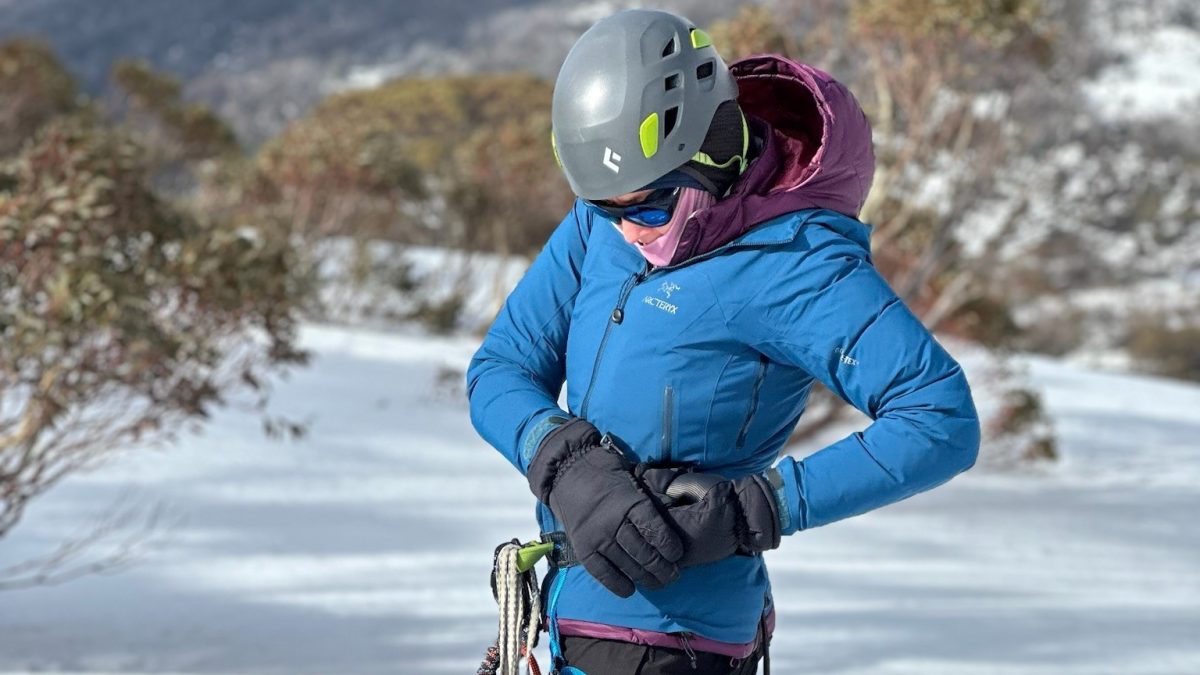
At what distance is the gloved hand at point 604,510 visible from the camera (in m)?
1.68

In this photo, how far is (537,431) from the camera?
6.00 feet

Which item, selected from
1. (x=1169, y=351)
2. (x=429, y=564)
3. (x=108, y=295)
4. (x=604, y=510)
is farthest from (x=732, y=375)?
(x=1169, y=351)

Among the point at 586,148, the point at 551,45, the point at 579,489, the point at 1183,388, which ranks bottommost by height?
the point at 579,489

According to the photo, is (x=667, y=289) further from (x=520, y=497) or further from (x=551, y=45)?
(x=551, y=45)

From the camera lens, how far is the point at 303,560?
26.2 ft

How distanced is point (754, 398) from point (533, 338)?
38cm

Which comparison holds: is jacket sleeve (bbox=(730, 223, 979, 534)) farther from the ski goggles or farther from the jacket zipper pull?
the jacket zipper pull

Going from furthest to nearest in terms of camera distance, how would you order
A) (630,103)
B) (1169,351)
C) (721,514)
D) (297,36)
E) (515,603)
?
(297,36) < (1169,351) < (515,603) < (630,103) < (721,514)

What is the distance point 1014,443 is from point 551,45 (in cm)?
7454

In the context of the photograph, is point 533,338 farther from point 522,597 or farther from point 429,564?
point 429,564

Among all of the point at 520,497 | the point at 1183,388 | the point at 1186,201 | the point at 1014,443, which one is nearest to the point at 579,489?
the point at 520,497

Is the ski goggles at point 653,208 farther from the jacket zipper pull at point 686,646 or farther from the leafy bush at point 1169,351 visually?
the leafy bush at point 1169,351

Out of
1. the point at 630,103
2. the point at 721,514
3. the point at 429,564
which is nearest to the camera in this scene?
the point at 721,514

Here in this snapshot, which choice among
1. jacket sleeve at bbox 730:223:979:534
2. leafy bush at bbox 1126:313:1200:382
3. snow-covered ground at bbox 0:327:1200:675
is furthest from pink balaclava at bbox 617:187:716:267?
leafy bush at bbox 1126:313:1200:382
